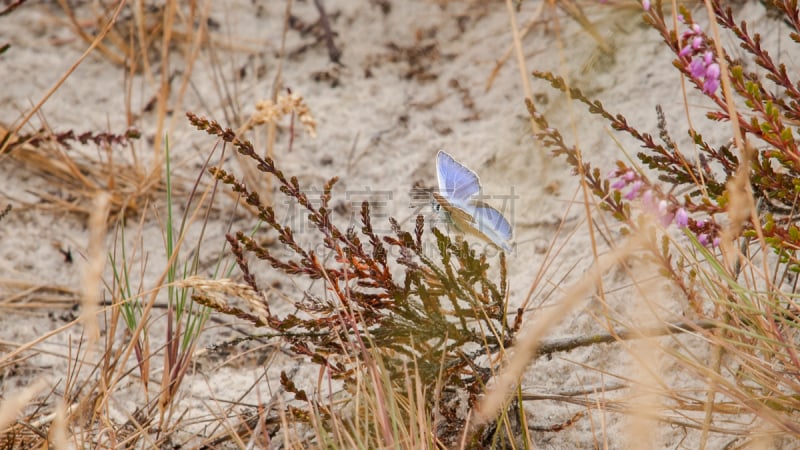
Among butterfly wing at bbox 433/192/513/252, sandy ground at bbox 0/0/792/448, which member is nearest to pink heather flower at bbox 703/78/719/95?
butterfly wing at bbox 433/192/513/252

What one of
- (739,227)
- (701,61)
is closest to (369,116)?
(701,61)

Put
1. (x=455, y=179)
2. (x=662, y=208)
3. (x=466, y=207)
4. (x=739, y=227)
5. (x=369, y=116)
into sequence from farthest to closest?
1. (x=369, y=116)
2. (x=455, y=179)
3. (x=466, y=207)
4. (x=662, y=208)
5. (x=739, y=227)

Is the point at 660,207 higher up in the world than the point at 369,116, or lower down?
lower down

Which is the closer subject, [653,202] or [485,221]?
[653,202]

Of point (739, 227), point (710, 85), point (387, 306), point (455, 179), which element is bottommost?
point (387, 306)

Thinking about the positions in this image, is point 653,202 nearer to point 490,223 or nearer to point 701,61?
point 701,61

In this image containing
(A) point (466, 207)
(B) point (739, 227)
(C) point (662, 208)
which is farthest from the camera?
(A) point (466, 207)

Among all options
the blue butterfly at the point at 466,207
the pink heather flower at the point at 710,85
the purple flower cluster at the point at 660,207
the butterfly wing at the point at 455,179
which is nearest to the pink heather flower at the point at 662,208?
the purple flower cluster at the point at 660,207
